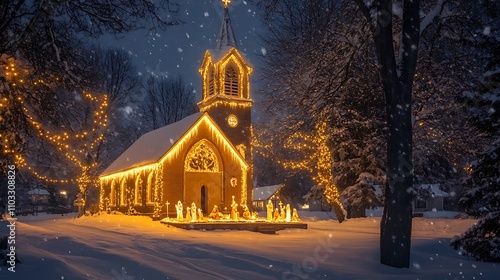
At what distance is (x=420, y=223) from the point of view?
26969mm

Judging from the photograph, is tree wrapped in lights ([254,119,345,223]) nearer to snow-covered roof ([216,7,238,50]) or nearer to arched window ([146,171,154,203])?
arched window ([146,171,154,203])

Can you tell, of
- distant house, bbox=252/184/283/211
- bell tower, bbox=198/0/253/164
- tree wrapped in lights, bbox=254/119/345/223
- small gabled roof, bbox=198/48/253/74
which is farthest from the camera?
distant house, bbox=252/184/283/211

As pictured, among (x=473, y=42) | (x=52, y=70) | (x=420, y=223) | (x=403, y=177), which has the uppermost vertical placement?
(x=473, y=42)

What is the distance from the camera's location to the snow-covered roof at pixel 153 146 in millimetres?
31469

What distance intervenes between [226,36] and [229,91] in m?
5.19

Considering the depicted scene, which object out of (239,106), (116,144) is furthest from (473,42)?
(116,144)

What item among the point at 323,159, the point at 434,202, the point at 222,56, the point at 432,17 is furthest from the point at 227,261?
the point at 434,202

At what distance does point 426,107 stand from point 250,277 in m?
17.5

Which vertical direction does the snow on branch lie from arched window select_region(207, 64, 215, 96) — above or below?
below

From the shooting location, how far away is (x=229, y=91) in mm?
39875

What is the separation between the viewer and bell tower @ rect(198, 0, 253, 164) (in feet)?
129

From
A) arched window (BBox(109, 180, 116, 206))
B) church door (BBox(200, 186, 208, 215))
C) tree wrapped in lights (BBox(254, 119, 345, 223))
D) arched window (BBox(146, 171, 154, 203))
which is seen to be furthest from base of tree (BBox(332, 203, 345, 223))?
arched window (BBox(109, 180, 116, 206))

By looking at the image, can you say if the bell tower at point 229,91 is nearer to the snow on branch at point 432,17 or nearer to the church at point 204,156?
the church at point 204,156

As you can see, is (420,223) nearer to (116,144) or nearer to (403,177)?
(403,177)
